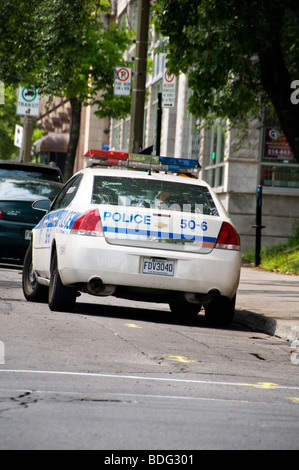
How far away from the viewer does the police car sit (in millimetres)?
9641

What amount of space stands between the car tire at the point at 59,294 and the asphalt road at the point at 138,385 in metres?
0.18

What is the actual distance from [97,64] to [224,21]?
14671mm

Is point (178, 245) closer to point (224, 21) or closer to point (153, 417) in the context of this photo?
point (153, 417)

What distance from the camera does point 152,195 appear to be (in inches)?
400

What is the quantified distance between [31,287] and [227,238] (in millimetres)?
2627

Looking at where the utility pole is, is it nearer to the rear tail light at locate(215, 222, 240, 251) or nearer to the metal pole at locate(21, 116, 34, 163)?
the rear tail light at locate(215, 222, 240, 251)

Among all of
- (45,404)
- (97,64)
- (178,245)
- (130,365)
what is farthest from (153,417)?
(97,64)

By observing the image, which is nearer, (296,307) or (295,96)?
(296,307)

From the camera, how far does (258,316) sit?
11.0 meters

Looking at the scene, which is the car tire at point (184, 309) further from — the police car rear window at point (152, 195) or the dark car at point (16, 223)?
the dark car at point (16, 223)

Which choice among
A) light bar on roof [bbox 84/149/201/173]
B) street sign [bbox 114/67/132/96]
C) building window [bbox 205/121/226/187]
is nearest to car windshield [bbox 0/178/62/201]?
light bar on roof [bbox 84/149/201/173]

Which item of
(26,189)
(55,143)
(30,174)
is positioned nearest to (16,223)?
(26,189)

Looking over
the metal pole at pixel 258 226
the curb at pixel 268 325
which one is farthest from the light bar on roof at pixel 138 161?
the metal pole at pixel 258 226

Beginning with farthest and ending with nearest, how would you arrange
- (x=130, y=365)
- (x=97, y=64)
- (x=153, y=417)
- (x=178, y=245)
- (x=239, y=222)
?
1. (x=97, y=64)
2. (x=239, y=222)
3. (x=178, y=245)
4. (x=130, y=365)
5. (x=153, y=417)
